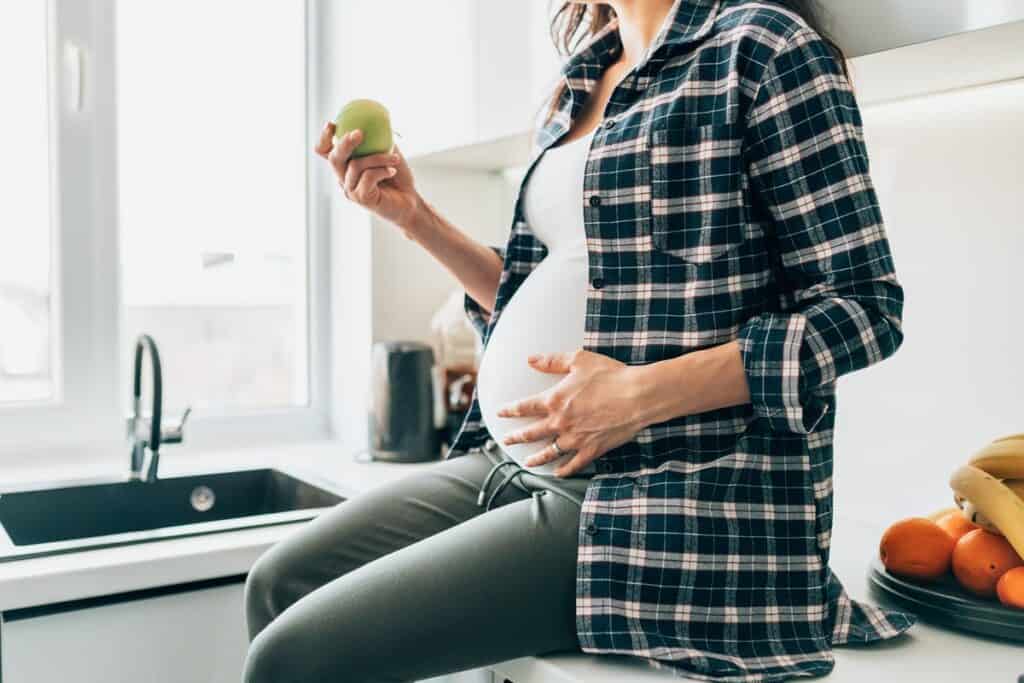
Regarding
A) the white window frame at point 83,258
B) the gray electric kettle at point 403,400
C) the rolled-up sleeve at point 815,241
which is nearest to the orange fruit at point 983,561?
the rolled-up sleeve at point 815,241

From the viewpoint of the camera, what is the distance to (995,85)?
4.21 feet

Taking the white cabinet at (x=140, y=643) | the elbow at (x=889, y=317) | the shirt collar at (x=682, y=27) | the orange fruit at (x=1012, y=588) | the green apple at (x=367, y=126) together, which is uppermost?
the shirt collar at (x=682, y=27)

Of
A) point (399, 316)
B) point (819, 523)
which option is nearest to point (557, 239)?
point (819, 523)

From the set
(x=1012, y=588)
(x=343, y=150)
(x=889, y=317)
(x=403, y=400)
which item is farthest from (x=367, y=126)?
(x=1012, y=588)

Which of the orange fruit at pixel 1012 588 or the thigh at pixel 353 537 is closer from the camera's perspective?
the orange fruit at pixel 1012 588

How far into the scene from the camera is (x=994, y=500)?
0.99 meters

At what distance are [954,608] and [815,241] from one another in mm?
427

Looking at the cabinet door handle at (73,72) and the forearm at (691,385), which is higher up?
the cabinet door handle at (73,72)

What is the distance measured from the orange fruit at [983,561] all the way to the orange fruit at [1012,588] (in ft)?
0.05

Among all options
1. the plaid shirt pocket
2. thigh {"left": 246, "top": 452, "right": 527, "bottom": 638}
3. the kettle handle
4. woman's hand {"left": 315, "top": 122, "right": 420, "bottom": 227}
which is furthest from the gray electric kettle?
the plaid shirt pocket

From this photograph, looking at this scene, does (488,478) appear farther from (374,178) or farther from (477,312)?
(374,178)

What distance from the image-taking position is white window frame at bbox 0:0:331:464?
1.94 meters

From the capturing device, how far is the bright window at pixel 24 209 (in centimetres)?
192

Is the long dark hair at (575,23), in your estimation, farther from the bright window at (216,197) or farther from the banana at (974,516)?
the bright window at (216,197)
